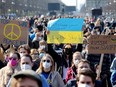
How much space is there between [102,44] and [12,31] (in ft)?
6.76

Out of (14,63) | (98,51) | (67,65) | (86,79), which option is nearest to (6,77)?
(14,63)

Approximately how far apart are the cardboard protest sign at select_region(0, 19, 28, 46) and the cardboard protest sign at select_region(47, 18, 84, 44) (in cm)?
103

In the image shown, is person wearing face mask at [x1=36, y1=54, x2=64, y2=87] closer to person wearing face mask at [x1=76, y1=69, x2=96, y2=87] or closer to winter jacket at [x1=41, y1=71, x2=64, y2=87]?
winter jacket at [x1=41, y1=71, x2=64, y2=87]

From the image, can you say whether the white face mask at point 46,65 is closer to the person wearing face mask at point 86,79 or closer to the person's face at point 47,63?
the person's face at point 47,63

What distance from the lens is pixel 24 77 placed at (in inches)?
120

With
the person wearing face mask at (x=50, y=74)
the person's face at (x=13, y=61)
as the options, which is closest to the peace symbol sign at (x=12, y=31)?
the person's face at (x=13, y=61)

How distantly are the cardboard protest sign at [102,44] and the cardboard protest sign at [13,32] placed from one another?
5.15 ft

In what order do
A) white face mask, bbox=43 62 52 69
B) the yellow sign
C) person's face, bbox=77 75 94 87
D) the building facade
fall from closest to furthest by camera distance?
person's face, bbox=77 75 94 87, white face mask, bbox=43 62 52 69, the yellow sign, the building facade

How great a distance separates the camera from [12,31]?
9.82m

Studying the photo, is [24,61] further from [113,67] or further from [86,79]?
[113,67]

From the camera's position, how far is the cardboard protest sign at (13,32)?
379 inches

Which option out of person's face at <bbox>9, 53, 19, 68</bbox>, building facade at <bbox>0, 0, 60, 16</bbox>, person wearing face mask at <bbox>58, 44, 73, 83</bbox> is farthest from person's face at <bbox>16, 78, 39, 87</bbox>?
building facade at <bbox>0, 0, 60, 16</bbox>

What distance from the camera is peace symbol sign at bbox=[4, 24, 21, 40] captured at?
31.8 ft

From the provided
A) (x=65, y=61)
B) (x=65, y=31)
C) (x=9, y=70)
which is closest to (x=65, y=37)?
(x=65, y=31)
